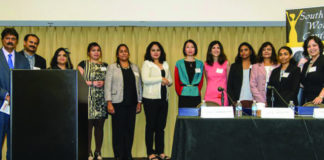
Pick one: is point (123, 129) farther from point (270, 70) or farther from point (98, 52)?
point (270, 70)

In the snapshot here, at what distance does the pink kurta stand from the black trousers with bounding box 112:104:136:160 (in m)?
1.13

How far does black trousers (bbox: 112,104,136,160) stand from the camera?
14.1 feet

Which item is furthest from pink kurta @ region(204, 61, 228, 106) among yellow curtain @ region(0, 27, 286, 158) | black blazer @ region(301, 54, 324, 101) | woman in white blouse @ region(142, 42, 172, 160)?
yellow curtain @ region(0, 27, 286, 158)

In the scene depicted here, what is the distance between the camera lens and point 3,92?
2.96 m

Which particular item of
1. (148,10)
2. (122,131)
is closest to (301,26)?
(148,10)

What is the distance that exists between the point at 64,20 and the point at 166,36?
1736 mm

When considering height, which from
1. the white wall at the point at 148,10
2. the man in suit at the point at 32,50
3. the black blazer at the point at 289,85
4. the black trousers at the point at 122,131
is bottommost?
the black trousers at the point at 122,131

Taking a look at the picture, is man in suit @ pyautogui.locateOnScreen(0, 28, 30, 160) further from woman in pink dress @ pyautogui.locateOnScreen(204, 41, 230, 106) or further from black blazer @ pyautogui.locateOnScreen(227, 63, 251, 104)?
black blazer @ pyautogui.locateOnScreen(227, 63, 251, 104)

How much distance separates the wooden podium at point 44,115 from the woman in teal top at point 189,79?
8.36 ft

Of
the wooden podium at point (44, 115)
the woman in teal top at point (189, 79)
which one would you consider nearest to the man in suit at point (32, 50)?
the woman in teal top at point (189, 79)

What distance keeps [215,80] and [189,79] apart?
14.4 inches

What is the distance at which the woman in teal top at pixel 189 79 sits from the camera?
172 inches

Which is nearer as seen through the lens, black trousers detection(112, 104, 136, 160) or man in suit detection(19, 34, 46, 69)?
man in suit detection(19, 34, 46, 69)

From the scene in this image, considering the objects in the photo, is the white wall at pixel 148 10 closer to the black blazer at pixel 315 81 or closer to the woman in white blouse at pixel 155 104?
the woman in white blouse at pixel 155 104
